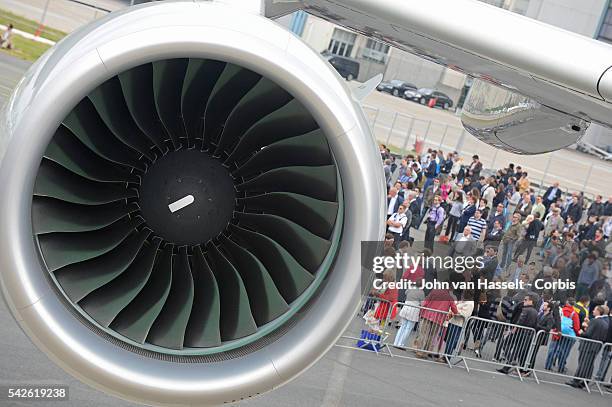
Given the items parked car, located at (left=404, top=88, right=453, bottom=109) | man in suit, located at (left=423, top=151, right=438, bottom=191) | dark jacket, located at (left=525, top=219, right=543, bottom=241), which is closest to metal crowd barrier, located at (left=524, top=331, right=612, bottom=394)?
dark jacket, located at (left=525, top=219, right=543, bottom=241)

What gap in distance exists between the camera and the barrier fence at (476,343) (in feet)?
42.2

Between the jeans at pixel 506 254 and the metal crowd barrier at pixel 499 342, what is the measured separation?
3436 millimetres

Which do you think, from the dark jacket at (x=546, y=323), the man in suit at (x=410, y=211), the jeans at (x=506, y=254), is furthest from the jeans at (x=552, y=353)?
the man in suit at (x=410, y=211)

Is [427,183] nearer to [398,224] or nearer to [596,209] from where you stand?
[596,209]

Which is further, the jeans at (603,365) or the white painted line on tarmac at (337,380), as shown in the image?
the jeans at (603,365)

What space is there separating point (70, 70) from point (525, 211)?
1755 cm

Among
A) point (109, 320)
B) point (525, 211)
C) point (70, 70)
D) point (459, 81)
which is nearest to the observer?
point (70, 70)

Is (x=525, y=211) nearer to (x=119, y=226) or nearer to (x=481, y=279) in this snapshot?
(x=481, y=279)

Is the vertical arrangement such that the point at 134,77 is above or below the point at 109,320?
above

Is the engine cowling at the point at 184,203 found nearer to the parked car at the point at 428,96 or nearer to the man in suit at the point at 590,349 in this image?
the man in suit at the point at 590,349

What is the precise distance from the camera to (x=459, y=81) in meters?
36.1

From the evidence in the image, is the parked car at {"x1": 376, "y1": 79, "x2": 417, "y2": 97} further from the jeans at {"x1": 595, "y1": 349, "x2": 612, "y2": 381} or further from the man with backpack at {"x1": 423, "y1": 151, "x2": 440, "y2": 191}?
the jeans at {"x1": 595, "y1": 349, "x2": 612, "y2": 381}

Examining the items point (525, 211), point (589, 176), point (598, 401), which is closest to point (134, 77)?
point (598, 401)

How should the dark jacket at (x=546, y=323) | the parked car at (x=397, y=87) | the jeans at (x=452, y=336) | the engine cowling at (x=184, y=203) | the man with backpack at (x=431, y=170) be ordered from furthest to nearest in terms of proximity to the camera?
1. the parked car at (x=397, y=87)
2. the man with backpack at (x=431, y=170)
3. the dark jacket at (x=546, y=323)
4. the jeans at (x=452, y=336)
5. the engine cowling at (x=184, y=203)
